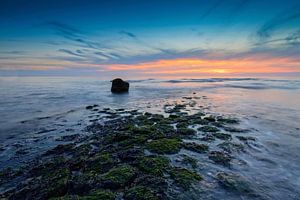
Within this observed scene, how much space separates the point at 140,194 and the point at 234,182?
268cm

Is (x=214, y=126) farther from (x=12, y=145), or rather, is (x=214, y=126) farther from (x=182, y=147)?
(x=12, y=145)

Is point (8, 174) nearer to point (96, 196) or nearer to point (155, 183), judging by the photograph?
point (96, 196)

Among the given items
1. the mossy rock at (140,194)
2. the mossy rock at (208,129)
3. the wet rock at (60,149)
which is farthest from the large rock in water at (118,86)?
the mossy rock at (140,194)

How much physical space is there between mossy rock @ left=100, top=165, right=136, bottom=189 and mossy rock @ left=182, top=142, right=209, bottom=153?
3.08 metres

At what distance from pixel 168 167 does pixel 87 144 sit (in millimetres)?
4233

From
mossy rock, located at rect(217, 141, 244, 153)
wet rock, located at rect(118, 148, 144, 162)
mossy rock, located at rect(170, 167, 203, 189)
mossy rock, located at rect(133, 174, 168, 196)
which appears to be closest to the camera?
mossy rock, located at rect(133, 174, 168, 196)

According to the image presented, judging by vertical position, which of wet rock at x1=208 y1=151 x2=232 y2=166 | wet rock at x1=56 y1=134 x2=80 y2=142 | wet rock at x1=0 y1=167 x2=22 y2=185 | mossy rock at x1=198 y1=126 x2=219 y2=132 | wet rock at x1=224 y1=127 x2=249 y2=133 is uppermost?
wet rock at x1=208 y1=151 x2=232 y2=166

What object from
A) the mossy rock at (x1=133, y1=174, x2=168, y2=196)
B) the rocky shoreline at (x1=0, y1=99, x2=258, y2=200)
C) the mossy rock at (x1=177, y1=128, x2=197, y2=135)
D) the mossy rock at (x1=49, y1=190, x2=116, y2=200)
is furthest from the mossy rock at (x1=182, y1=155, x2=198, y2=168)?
the mossy rock at (x1=177, y1=128, x2=197, y2=135)

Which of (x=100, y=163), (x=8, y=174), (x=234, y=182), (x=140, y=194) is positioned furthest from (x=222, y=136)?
(x=8, y=174)

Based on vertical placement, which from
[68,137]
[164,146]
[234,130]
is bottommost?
[68,137]

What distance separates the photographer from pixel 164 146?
871 centimetres

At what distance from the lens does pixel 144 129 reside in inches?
436

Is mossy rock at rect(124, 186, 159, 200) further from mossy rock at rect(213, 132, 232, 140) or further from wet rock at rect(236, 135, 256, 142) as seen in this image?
wet rock at rect(236, 135, 256, 142)

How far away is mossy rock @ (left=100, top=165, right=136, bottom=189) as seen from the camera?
5.79 meters
